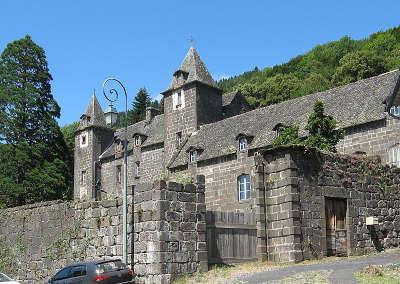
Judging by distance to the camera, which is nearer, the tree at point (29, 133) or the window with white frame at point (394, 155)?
the window with white frame at point (394, 155)

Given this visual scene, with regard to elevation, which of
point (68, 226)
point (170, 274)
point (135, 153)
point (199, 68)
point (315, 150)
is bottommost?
point (170, 274)

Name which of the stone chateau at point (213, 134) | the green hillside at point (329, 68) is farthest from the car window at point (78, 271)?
the green hillside at point (329, 68)

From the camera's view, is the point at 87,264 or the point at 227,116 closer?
the point at 87,264

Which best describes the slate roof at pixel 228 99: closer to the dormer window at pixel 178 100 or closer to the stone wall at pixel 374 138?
the dormer window at pixel 178 100

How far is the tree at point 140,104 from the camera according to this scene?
8950cm

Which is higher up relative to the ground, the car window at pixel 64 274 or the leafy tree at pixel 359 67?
the leafy tree at pixel 359 67

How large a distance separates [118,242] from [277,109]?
26.8 m

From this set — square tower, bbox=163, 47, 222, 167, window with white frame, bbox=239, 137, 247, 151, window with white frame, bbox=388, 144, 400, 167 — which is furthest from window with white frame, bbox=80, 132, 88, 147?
window with white frame, bbox=388, 144, 400, 167

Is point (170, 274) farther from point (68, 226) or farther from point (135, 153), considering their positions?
point (135, 153)

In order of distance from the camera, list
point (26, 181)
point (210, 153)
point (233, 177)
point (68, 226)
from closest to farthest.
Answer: point (68, 226), point (233, 177), point (210, 153), point (26, 181)

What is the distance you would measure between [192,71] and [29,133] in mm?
14353

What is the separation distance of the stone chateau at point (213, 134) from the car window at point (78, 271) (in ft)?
60.5

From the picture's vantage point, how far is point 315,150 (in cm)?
2081

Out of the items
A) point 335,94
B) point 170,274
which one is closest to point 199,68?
point 335,94
